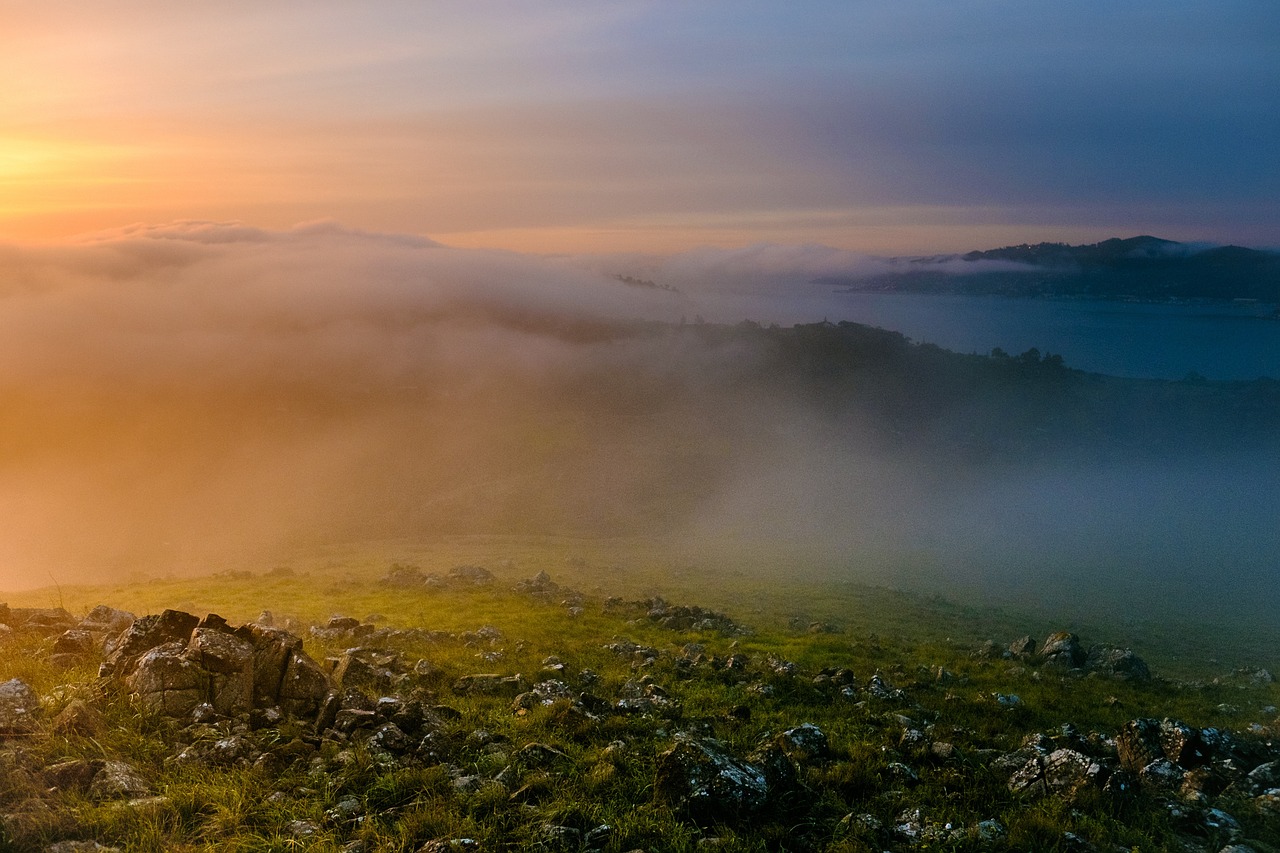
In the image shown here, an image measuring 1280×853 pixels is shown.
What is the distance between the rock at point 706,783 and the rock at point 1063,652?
21.5m

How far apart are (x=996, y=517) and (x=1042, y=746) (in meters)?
126

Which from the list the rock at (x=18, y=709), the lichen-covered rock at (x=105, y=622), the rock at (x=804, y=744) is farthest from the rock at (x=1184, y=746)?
the lichen-covered rock at (x=105, y=622)

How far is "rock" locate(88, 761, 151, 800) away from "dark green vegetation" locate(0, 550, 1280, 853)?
40mm

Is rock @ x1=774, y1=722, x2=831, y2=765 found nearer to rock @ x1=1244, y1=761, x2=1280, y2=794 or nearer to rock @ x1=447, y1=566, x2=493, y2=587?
rock @ x1=1244, y1=761, x2=1280, y2=794

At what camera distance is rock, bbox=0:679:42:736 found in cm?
1109

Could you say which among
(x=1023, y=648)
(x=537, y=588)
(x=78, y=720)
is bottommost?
(x=537, y=588)

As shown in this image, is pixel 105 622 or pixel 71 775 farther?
pixel 105 622

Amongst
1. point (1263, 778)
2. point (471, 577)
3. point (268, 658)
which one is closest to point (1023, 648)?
point (1263, 778)

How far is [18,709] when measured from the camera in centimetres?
1150

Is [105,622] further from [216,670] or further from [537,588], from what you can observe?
[537,588]

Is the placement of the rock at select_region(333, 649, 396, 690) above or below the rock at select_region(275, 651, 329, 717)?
below

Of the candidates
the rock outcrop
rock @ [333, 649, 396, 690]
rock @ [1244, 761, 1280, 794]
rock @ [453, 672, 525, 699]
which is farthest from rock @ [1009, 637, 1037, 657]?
the rock outcrop

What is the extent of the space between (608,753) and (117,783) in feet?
23.5

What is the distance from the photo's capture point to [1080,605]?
218 feet
